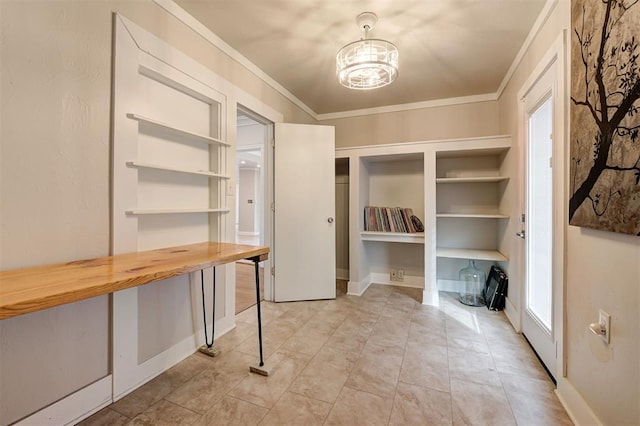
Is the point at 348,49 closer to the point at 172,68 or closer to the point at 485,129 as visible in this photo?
the point at 172,68

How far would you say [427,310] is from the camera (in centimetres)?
268

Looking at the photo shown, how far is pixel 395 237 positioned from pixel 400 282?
0.76 m

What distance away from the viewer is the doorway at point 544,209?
152 centimetres

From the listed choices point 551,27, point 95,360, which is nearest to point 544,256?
point 551,27

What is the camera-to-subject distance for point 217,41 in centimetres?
215

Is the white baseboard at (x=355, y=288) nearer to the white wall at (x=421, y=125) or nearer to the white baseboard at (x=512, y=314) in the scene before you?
the white baseboard at (x=512, y=314)

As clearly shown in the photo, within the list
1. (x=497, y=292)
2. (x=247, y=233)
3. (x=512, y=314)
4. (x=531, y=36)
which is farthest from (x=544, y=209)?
(x=247, y=233)

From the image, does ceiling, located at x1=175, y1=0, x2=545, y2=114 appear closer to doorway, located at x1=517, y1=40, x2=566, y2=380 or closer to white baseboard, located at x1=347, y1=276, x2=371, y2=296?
doorway, located at x1=517, y1=40, x2=566, y2=380

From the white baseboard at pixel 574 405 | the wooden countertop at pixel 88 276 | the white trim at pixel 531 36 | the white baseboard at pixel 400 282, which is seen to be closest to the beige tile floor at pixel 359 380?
the white baseboard at pixel 574 405

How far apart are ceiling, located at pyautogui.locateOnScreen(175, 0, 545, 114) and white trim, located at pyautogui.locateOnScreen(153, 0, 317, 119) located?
0.04 meters

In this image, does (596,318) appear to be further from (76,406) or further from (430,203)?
(76,406)

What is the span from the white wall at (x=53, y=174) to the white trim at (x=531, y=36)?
251 centimetres

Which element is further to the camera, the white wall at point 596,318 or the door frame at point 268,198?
the door frame at point 268,198

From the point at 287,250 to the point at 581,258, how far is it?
2.28 m
